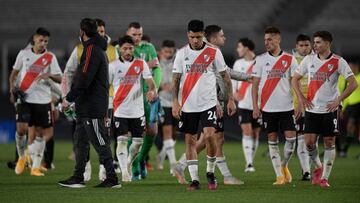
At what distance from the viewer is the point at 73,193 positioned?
11219 mm

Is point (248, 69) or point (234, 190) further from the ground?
point (248, 69)

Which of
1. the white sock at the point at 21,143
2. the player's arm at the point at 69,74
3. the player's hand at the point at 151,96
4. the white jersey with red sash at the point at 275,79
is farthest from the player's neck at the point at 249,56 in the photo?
the player's arm at the point at 69,74

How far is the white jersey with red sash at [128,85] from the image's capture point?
1359 centimetres

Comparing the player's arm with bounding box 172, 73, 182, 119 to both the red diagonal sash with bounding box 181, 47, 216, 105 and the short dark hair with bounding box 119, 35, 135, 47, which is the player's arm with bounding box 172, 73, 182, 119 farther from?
the short dark hair with bounding box 119, 35, 135, 47

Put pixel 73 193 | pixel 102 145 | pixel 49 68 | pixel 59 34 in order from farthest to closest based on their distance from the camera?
pixel 59 34, pixel 49 68, pixel 102 145, pixel 73 193

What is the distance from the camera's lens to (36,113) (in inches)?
609

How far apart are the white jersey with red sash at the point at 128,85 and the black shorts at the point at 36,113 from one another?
7.29 feet

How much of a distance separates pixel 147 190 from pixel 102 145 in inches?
32.5

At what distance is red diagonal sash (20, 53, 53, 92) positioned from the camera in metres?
15.3

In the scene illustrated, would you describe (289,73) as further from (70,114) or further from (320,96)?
(70,114)

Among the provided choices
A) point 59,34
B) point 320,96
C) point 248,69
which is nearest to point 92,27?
point 320,96

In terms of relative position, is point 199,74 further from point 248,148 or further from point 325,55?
point 248,148

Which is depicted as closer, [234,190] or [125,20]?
[234,190]

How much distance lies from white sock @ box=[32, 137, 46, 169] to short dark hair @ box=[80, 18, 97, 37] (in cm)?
378
